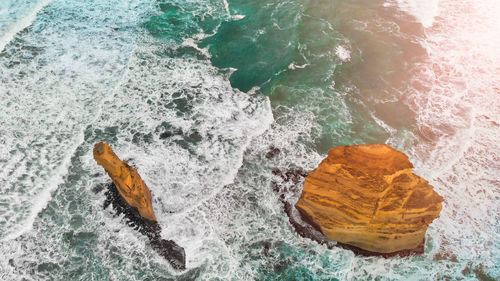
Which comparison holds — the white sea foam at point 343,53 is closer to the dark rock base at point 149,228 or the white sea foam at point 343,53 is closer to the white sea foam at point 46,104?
the white sea foam at point 46,104

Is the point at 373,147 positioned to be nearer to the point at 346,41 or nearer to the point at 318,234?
the point at 318,234

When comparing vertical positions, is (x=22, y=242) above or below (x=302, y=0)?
below

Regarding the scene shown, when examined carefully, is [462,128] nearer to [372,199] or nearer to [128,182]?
[372,199]

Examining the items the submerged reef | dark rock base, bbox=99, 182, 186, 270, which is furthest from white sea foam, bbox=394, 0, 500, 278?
the submerged reef

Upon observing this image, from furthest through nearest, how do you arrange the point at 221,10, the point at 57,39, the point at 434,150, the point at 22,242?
the point at 221,10
the point at 57,39
the point at 434,150
the point at 22,242

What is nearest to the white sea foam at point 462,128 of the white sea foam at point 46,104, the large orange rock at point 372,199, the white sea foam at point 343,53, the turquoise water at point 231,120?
the turquoise water at point 231,120

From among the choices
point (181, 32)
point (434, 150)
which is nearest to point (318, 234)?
point (434, 150)
